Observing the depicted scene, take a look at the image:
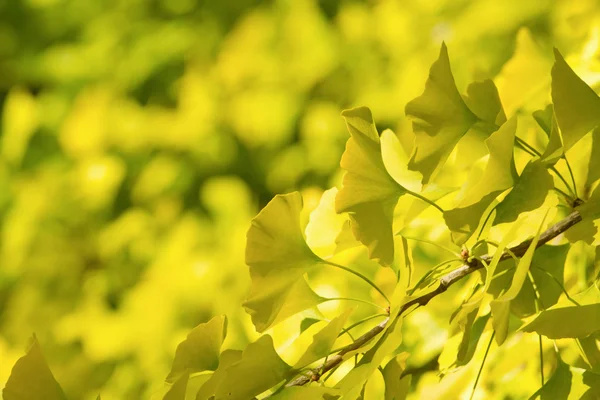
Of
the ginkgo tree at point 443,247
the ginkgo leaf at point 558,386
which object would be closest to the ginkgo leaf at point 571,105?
the ginkgo tree at point 443,247

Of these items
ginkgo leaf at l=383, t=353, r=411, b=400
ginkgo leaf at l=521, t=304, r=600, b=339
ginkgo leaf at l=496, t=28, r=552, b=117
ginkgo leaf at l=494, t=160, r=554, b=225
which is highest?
ginkgo leaf at l=496, t=28, r=552, b=117

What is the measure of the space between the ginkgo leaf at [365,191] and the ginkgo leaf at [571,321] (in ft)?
0.24

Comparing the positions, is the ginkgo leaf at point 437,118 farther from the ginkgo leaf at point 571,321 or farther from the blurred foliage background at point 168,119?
the blurred foliage background at point 168,119

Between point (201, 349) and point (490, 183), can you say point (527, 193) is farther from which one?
point (201, 349)

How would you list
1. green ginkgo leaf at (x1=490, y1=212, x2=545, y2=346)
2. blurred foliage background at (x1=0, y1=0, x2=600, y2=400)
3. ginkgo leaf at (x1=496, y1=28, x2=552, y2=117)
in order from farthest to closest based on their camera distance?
1. blurred foliage background at (x1=0, y1=0, x2=600, y2=400)
2. ginkgo leaf at (x1=496, y1=28, x2=552, y2=117)
3. green ginkgo leaf at (x1=490, y1=212, x2=545, y2=346)

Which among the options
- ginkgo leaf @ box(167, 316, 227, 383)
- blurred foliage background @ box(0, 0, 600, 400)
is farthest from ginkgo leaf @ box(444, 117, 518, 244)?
blurred foliage background @ box(0, 0, 600, 400)

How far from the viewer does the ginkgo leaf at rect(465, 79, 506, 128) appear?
305 millimetres

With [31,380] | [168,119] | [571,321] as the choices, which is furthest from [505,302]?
[168,119]

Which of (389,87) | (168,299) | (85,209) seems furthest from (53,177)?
(389,87)

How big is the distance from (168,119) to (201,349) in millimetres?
764

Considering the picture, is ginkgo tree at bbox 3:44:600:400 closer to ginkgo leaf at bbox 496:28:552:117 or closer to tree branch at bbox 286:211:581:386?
tree branch at bbox 286:211:581:386

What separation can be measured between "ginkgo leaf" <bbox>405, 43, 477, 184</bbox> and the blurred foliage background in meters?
0.59

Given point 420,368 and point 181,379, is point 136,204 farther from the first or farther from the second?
point 181,379

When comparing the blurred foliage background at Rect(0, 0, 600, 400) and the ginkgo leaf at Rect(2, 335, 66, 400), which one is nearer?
the ginkgo leaf at Rect(2, 335, 66, 400)
